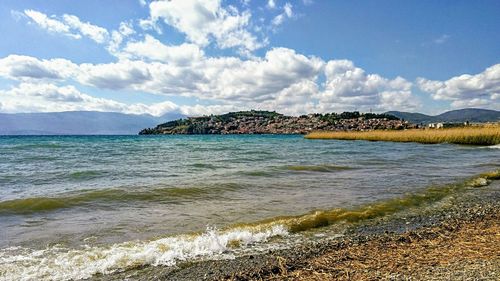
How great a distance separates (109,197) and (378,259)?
983cm

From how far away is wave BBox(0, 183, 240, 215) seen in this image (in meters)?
10.8

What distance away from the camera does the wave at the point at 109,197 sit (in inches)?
425

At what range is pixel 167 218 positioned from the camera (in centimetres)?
943

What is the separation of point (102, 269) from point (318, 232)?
475 centimetres

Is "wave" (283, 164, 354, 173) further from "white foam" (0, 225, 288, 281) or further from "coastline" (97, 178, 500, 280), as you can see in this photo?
"white foam" (0, 225, 288, 281)

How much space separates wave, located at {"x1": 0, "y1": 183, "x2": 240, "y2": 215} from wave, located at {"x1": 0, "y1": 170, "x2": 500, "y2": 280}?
4.15 m

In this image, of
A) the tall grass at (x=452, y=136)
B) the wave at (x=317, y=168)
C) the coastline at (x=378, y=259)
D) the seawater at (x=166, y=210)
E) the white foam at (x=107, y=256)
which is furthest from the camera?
the tall grass at (x=452, y=136)

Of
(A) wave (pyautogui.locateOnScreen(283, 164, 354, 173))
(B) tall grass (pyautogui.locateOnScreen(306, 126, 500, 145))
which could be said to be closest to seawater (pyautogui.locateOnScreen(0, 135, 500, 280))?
(A) wave (pyautogui.locateOnScreen(283, 164, 354, 173))

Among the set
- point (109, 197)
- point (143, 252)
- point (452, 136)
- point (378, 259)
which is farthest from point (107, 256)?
point (452, 136)

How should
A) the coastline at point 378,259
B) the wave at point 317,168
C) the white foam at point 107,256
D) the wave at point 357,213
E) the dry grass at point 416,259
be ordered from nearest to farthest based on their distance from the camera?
the dry grass at point 416,259, the coastline at point 378,259, the white foam at point 107,256, the wave at point 357,213, the wave at point 317,168

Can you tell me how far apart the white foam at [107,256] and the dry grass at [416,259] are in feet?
→ 6.90

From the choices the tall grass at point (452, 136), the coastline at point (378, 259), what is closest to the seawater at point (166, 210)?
the coastline at point (378, 259)

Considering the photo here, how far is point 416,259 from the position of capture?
5516 millimetres

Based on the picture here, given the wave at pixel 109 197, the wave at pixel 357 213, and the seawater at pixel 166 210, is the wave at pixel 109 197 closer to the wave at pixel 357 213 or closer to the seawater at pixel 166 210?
the seawater at pixel 166 210
